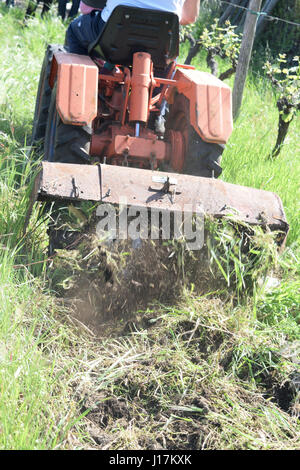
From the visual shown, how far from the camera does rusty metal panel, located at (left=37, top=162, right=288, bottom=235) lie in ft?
9.66

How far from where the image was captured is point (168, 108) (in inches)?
165

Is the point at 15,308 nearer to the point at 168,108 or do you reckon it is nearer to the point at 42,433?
the point at 42,433

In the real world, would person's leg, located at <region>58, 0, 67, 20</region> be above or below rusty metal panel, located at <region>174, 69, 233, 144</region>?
below

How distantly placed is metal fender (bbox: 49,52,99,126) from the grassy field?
0.49m

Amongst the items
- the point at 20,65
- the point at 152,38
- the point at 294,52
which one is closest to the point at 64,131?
the point at 152,38

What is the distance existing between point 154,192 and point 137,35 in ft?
3.21

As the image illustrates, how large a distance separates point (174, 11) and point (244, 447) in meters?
2.24

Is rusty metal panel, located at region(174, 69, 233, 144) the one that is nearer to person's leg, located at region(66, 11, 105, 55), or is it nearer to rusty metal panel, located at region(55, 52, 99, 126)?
rusty metal panel, located at region(55, 52, 99, 126)

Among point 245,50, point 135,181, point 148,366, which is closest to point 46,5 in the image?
point 245,50

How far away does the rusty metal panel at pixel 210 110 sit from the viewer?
351 cm

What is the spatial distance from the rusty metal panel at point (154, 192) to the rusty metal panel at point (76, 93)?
0.43 metres

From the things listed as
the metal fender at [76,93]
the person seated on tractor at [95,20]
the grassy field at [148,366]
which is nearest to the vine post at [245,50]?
the person seated on tractor at [95,20]

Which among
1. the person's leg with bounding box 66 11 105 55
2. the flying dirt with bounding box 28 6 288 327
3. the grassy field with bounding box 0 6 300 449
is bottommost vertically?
the grassy field with bounding box 0 6 300 449

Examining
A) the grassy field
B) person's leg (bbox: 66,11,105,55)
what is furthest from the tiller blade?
person's leg (bbox: 66,11,105,55)
